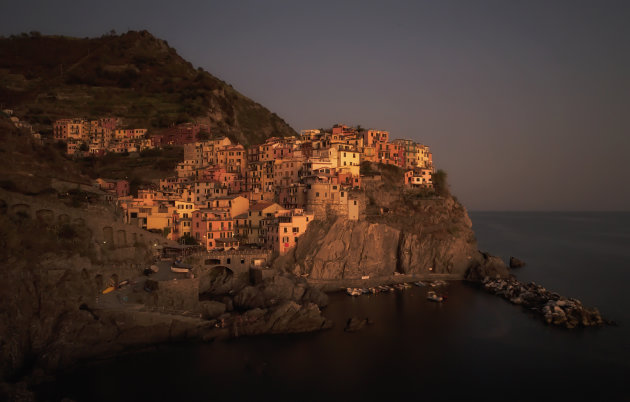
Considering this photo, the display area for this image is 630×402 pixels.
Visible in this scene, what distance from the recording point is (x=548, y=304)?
35.8 meters

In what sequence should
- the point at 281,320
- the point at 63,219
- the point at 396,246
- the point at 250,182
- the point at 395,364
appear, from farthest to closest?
1. the point at 250,182
2. the point at 396,246
3. the point at 63,219
4. the point at 281,320
5. the point at 395,364

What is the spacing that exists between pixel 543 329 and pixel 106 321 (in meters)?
30.4

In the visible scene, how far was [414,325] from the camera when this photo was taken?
33.2 metres

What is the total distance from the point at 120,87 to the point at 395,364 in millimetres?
88427

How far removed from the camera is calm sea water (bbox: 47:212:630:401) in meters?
22.8

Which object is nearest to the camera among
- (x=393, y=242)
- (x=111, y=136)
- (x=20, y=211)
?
(x=20, y=211)

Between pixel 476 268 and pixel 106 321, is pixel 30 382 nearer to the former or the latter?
pixel 106 321

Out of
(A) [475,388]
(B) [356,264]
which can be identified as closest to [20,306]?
(A) [475,388]

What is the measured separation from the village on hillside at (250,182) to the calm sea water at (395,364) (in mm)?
11447

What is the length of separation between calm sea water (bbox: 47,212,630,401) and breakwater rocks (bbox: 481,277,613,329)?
0.94 m

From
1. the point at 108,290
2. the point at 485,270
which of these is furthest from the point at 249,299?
the point at 485,270

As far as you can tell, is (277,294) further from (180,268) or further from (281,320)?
(180,268)

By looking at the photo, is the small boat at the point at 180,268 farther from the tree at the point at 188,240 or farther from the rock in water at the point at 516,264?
the rock in water at the point at 516,264

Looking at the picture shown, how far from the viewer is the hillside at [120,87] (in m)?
81.3
